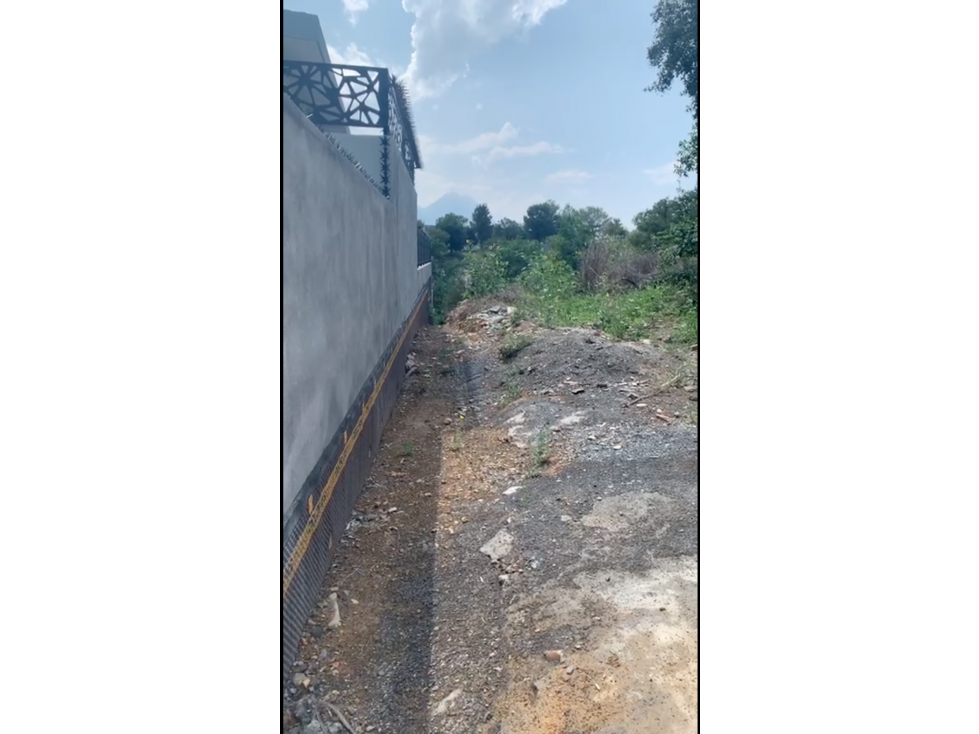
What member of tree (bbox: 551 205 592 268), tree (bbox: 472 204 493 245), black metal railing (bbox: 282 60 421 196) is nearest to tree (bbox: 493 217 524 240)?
tree (bbox: 472 204 493 245)

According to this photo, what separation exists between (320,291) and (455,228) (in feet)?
81.6

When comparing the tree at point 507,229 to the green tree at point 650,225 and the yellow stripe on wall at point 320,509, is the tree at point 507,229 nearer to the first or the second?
the green tree at point 650,225

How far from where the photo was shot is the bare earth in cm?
224

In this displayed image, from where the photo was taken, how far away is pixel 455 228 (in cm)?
2698

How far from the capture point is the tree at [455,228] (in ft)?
85.7

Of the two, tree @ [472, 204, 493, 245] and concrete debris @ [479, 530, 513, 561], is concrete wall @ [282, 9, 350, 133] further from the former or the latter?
tree @ [472, 204, 493, 245]

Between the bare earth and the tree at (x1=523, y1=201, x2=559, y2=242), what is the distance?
85.3ft

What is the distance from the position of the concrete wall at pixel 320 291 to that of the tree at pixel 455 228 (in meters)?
21.5

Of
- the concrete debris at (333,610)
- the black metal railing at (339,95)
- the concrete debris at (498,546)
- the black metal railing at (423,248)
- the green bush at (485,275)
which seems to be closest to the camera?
the concrete debris at (333,610)

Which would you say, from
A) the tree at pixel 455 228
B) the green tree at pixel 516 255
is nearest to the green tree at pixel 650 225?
the green tree at pixel 516 255
